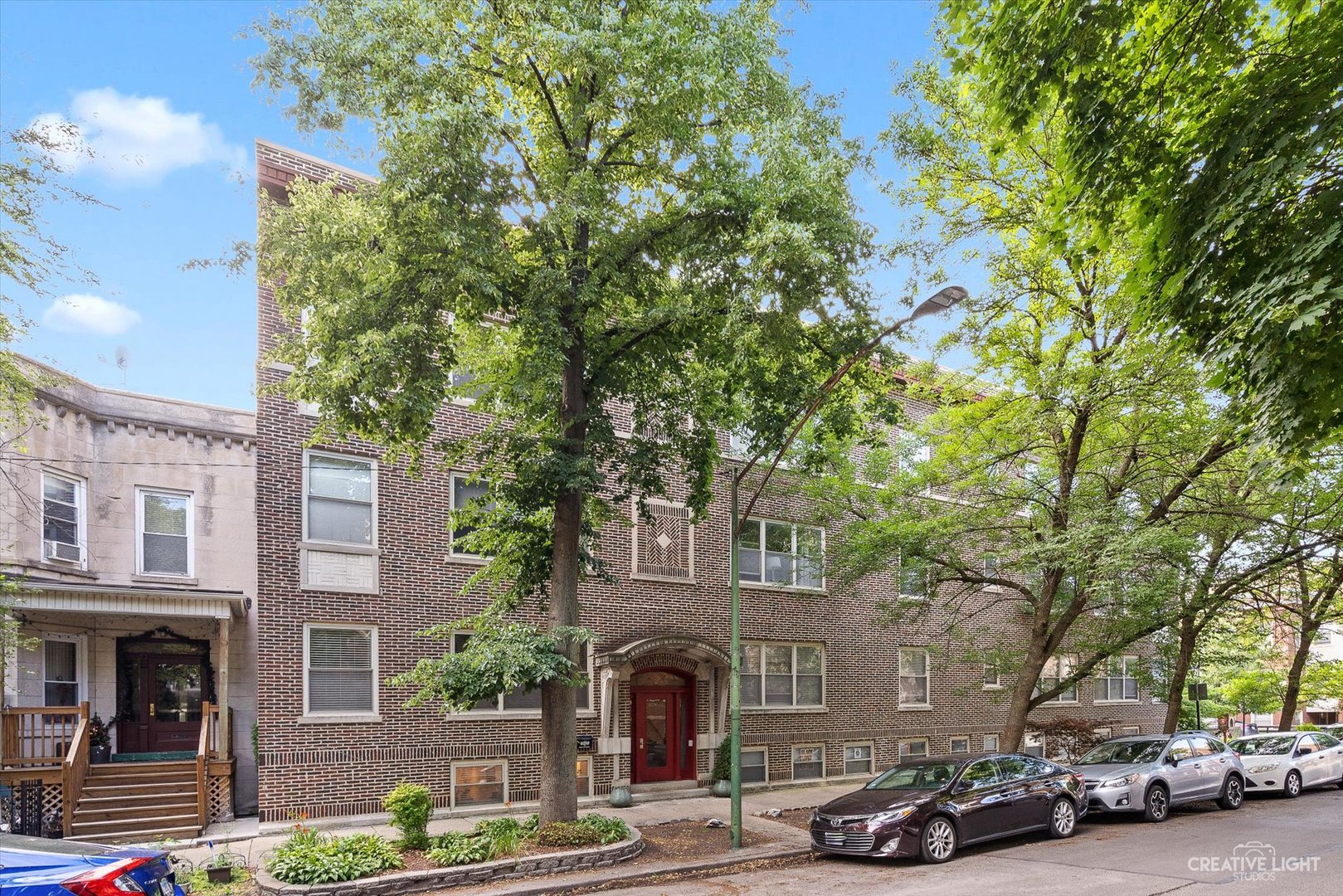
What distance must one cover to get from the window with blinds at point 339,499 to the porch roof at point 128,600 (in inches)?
94.1

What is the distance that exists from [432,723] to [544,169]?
9743 mm

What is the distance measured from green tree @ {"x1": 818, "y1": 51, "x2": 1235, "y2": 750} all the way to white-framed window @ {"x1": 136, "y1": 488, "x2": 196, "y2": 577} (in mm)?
13017

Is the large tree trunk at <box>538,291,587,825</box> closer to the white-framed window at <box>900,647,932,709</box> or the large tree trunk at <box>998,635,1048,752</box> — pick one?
the large tree trunk at <box>998,635,1048,752</box>

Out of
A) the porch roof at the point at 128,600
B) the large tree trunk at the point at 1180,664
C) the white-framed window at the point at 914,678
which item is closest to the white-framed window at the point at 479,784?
the porch roof at the point at 128,600

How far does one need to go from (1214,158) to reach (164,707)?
19732 millimetres

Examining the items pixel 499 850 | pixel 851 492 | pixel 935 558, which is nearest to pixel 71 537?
pixel 499 850

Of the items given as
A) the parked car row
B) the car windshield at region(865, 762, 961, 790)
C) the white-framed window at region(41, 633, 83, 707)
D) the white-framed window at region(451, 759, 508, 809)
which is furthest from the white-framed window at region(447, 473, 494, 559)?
the car windshield at region(865, 762, 961, 790)

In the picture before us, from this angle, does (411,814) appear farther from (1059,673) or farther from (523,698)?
(1059,673)

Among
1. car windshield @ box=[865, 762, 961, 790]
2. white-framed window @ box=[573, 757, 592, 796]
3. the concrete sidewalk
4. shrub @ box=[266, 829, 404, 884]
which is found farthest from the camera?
white-framed window @ box=[573, 757, 592, 796]

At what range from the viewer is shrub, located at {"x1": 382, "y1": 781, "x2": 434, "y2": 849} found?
1220cm

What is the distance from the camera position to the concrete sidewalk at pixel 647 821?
1369 centimetres

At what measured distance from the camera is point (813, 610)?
22609mm

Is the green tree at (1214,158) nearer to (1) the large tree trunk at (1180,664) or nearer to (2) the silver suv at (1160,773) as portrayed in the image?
(2) the silver suv at (1160,773)

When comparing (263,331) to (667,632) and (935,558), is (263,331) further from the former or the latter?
(935,558)
